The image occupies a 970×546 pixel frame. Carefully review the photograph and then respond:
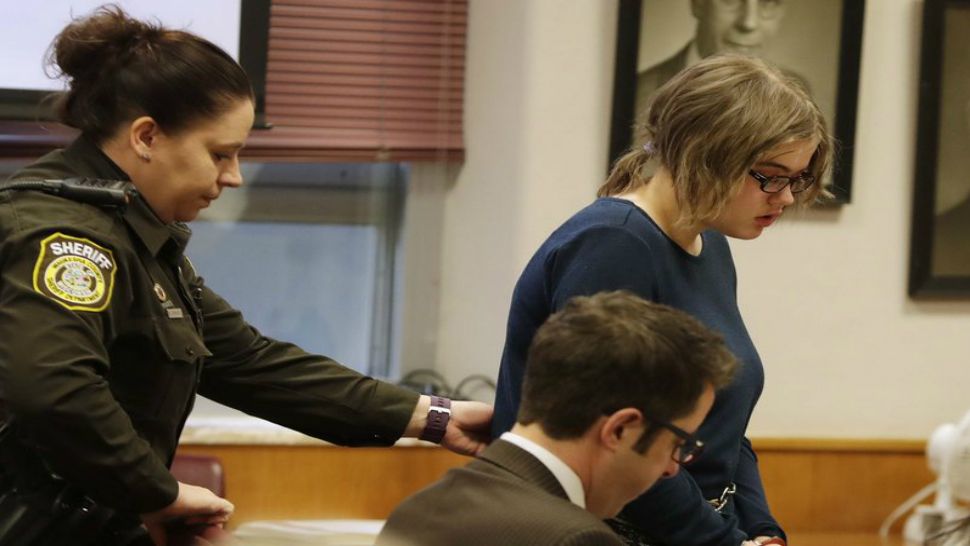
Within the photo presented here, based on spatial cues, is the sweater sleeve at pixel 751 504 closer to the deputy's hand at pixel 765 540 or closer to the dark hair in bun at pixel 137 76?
the deputy's hand at pixel 765 540

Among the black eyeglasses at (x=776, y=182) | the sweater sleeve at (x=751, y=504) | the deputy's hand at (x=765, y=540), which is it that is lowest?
the deputy's hand at (x=765, y=540)

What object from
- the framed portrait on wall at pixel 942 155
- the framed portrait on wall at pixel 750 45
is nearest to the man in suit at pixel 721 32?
the framed portrait on wall at pixel 750 45

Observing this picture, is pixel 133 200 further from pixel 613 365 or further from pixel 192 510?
pixel 613 365

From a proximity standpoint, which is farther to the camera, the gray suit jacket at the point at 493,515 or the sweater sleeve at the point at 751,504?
the sweater sleeve at the point at 751,504

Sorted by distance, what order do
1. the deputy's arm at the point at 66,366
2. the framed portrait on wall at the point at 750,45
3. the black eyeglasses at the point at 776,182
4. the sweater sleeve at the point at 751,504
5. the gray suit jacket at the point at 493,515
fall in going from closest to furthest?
the gray suit jacket at the point at 493,515 < the deputy's arm at the point at 66,366 < the black eyeglasses at the point at 776,182 < the sweater sleeve at the point at 751,504 < the framed portrait on wall at the point at 750,45

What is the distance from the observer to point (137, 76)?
179 centimetres

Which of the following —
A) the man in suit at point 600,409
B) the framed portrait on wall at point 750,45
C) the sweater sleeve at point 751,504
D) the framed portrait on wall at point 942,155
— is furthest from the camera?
the framed portrait on wall at point 942,155

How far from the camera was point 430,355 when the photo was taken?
12.4 feet

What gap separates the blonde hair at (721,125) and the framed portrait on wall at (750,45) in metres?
1.44

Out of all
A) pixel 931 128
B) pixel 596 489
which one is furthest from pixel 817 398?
pixel 596 489

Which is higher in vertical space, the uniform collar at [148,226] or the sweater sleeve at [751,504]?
the uniform collar at [148,226]

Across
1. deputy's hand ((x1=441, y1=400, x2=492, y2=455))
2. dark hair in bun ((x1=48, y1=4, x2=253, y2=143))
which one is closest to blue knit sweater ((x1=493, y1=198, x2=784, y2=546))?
deputy's hand ((x1=441, y1=400, x2=492, y2=455))

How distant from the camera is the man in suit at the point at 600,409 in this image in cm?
148

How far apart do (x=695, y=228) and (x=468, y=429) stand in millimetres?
516
